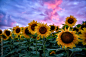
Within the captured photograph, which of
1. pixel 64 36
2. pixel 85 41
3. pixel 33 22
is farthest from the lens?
pixel 33 22

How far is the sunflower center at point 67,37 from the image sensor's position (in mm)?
2346

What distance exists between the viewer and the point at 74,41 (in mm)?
2426

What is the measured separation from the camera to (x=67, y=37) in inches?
92.0

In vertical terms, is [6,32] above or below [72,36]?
above

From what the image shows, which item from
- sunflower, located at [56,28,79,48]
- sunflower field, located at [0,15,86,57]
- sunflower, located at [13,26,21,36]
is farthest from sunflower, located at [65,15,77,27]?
sunflower, located at [13,26,21,36]

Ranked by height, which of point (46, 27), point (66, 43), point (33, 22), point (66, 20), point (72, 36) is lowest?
point (66, 43)

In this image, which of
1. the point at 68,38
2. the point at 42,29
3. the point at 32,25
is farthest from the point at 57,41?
the point at 32,25

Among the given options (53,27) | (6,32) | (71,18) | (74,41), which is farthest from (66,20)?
(6,32)

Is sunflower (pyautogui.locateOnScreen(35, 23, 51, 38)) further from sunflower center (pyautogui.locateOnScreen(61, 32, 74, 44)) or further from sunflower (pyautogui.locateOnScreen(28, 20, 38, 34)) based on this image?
sunflower center (pyautogui.locateOnScreen(61, 32, 74, 44))

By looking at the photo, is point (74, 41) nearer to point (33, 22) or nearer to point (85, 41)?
point (85, 41)

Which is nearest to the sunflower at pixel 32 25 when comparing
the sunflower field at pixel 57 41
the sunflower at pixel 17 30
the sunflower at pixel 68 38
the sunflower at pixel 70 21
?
the sunflower field at pixel 57 41

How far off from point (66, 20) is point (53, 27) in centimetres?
127

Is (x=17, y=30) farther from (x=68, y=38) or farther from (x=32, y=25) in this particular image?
(x=68, y=38)

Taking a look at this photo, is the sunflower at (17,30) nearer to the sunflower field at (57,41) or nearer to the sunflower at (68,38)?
the sunflower field at (57,41)
